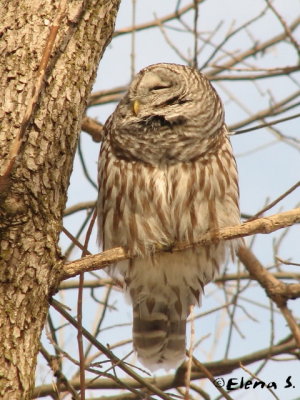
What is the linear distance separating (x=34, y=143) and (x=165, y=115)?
1.44m

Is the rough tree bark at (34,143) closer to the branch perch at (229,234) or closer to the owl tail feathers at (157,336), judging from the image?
the branch perch at (229,234)

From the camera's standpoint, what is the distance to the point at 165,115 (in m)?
3.95

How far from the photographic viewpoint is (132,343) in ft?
14.3

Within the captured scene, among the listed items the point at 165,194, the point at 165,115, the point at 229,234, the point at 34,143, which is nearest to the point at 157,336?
the point at 165,194

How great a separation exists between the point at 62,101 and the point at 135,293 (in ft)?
6.04

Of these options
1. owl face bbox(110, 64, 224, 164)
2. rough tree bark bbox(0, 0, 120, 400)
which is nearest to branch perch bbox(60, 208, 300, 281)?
rough tree bark bbox(0, 0, 120, 400)

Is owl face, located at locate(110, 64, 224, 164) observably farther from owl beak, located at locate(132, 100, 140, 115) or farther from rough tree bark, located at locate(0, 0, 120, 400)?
rough tree bark, located at locate(0, 0, 120, 400)

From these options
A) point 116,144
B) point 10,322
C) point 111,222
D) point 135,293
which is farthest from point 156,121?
point 10,322

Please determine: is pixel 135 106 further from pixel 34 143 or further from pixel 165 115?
pixel 34 143

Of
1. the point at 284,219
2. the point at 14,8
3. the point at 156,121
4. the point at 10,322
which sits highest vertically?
the point at 156,121

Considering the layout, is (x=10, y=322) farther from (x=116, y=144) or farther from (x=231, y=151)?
(x=231, y=151)

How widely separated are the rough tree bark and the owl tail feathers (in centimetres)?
183

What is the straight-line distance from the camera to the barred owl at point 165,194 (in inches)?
146

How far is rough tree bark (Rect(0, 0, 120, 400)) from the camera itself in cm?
239
